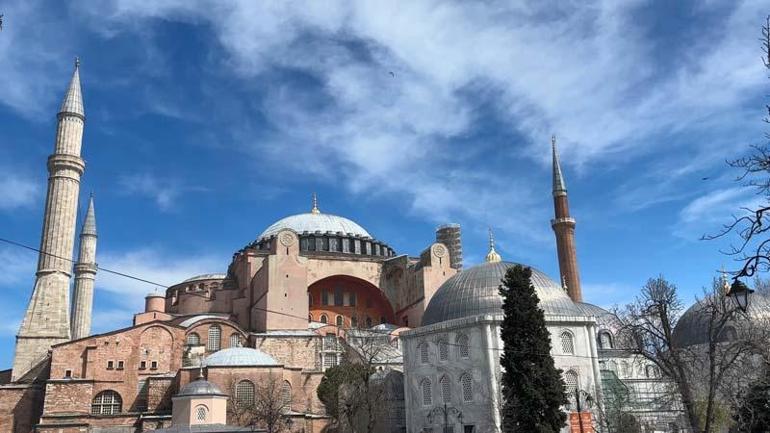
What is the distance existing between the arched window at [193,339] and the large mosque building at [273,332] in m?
0.05

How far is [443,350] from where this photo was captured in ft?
87.5

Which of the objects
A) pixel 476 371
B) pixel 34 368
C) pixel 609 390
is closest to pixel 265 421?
pixel 476 371

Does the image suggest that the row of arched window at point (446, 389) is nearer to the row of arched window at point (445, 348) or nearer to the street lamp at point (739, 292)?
the row of arched window at point (445, 348)

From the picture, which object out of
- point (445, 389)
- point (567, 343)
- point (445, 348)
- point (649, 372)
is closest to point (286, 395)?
point (445, 389)

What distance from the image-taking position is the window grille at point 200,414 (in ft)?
85.4

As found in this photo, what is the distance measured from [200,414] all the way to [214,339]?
23.2 ft

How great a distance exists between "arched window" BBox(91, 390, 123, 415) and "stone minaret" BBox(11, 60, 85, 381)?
3.78 meters

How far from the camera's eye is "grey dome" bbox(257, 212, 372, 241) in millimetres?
42844

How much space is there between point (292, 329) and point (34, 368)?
11357mm

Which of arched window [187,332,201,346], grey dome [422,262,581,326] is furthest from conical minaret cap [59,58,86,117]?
grey dome [422,262,581,326]

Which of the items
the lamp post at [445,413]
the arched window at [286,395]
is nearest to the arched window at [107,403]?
the arched window at [286,395]

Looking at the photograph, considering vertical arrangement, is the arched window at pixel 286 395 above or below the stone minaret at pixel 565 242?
below

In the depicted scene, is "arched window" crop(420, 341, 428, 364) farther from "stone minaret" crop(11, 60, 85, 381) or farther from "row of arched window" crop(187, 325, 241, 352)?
"stone minaret" crop(11, 60, 85, 381)

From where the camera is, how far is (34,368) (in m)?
30.2
